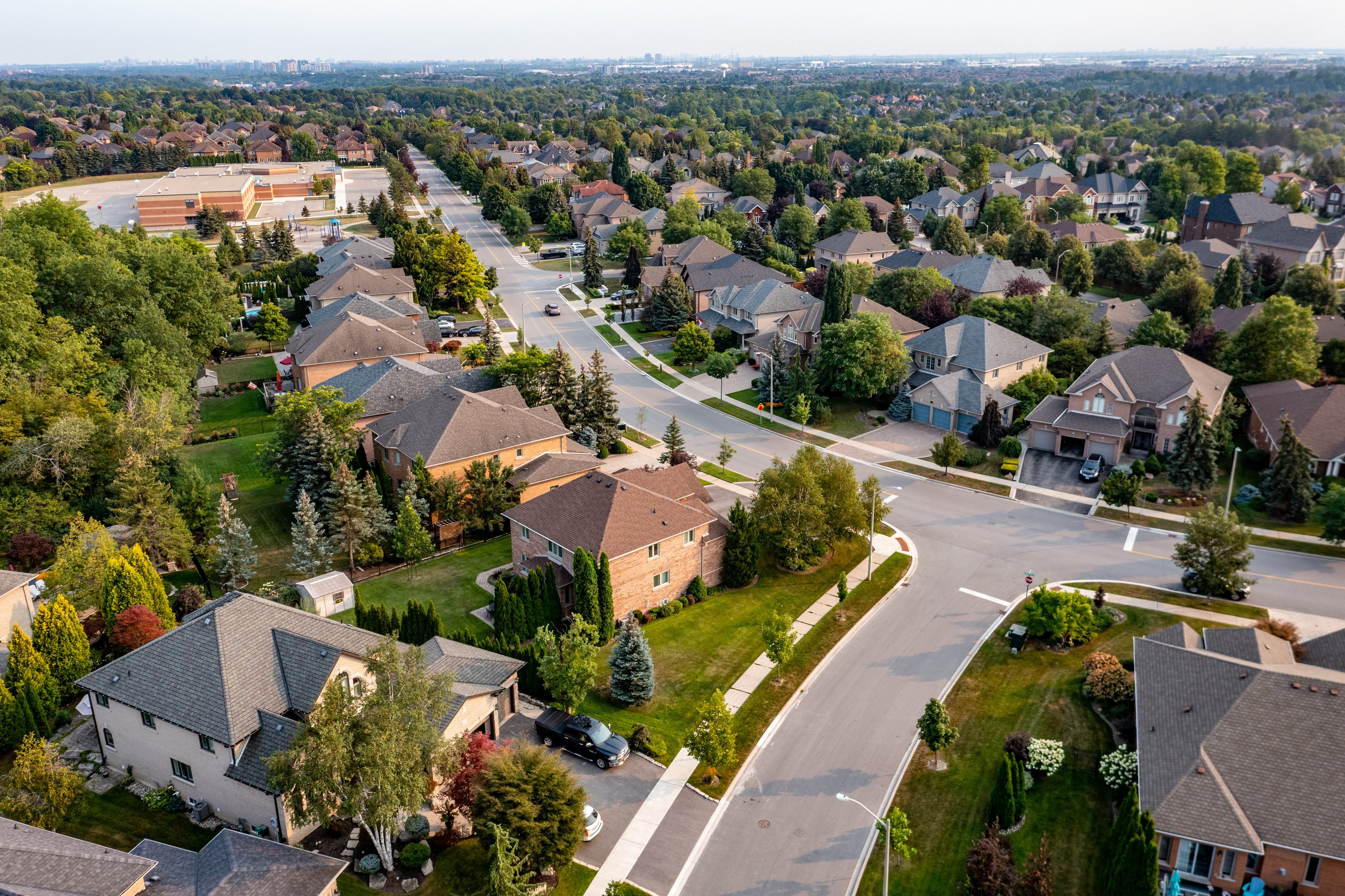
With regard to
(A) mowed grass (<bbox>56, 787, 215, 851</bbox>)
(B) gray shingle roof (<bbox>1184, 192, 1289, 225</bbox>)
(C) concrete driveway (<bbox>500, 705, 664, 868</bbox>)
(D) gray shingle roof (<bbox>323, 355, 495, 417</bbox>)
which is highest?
(B) gray shingle roof (<bbox>1184, 192, 1289, 225</bbox>)

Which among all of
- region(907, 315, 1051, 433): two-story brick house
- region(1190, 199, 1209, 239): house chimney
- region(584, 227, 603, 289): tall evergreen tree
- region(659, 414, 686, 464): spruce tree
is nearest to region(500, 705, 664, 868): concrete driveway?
region(659, 414, 686, 464): spruce tree

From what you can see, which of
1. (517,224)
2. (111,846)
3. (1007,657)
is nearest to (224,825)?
(111,846)

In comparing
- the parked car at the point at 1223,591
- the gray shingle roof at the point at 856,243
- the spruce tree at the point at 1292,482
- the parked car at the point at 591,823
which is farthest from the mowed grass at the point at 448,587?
the gray shingle roof at the point at 856,243

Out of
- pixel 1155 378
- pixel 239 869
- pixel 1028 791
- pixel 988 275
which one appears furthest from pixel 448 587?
pixel 988 275

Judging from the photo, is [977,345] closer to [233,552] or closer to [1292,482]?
[1292,482]

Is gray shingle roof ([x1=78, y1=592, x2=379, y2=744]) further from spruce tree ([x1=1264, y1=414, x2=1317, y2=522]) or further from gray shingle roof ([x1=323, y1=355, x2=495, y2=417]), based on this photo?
spruce tree ([x1=1264, y1=414, x2=1317, y2=522])

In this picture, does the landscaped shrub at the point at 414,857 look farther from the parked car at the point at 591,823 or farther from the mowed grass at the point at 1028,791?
the mowed grass at the point at 1028,791

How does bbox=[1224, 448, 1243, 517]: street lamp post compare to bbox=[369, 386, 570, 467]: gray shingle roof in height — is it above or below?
below
